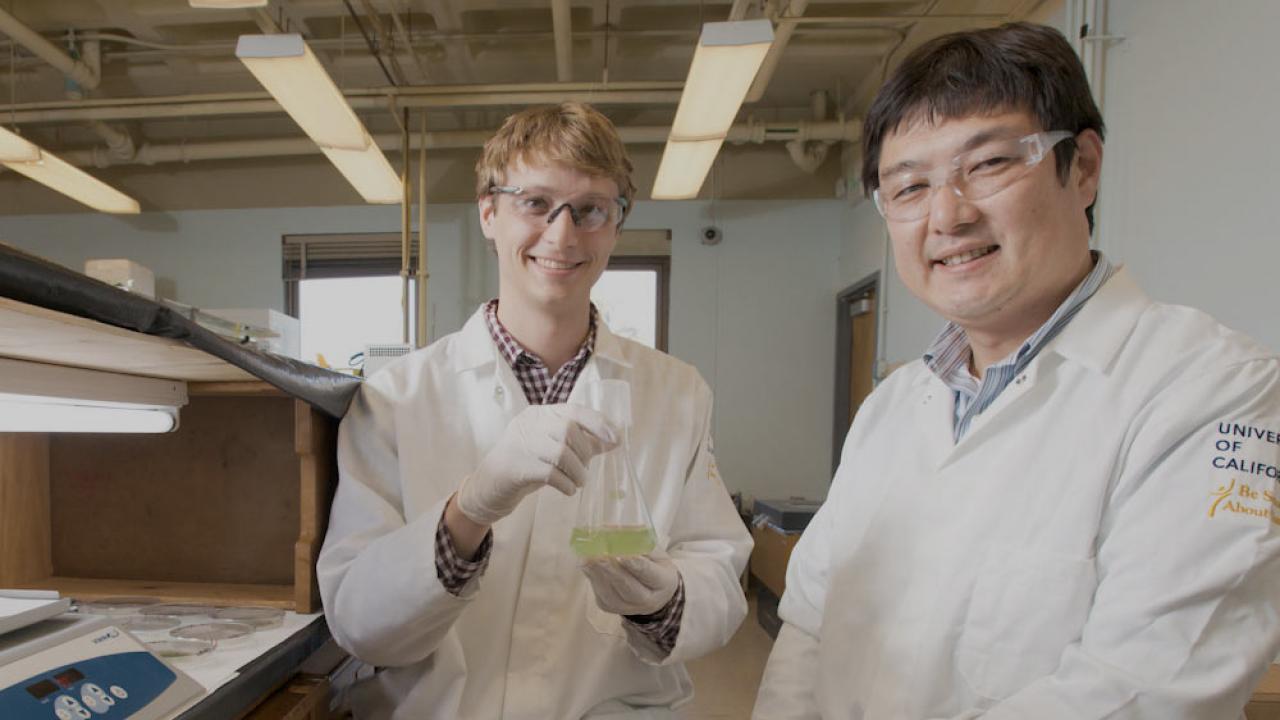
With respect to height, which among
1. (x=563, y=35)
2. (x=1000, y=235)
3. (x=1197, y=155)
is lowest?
(x=1000, y=235)

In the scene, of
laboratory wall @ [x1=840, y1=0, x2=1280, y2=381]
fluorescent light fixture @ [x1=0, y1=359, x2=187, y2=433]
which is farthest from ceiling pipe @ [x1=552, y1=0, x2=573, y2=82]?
fluorescent light fixture @ [x1=0, y1=359, x2=187, y2=433]

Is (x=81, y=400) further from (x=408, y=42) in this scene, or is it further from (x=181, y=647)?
(x=408, y=42)

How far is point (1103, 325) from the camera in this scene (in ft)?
3.18

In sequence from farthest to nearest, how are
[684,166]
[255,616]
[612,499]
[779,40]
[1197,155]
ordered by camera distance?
[684,166]
[779,40]
[1197,155]
[255,616]
[612,499]

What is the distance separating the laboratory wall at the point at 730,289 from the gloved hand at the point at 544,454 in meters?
4.58

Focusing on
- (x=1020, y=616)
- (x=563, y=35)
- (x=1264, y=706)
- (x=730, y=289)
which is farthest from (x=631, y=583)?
(x=730, y=289)

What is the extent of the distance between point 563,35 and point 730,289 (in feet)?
7.73

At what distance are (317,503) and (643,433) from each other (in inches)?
25.0

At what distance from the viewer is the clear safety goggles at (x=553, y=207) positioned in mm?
1351

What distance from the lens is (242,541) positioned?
4.80 feet

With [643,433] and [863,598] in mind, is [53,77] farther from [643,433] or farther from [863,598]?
[863,598]

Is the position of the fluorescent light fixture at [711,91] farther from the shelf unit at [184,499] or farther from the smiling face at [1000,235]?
the shelf unit at [184,499]

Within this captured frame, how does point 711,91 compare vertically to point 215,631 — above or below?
above

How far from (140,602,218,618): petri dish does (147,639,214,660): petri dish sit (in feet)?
0.51
